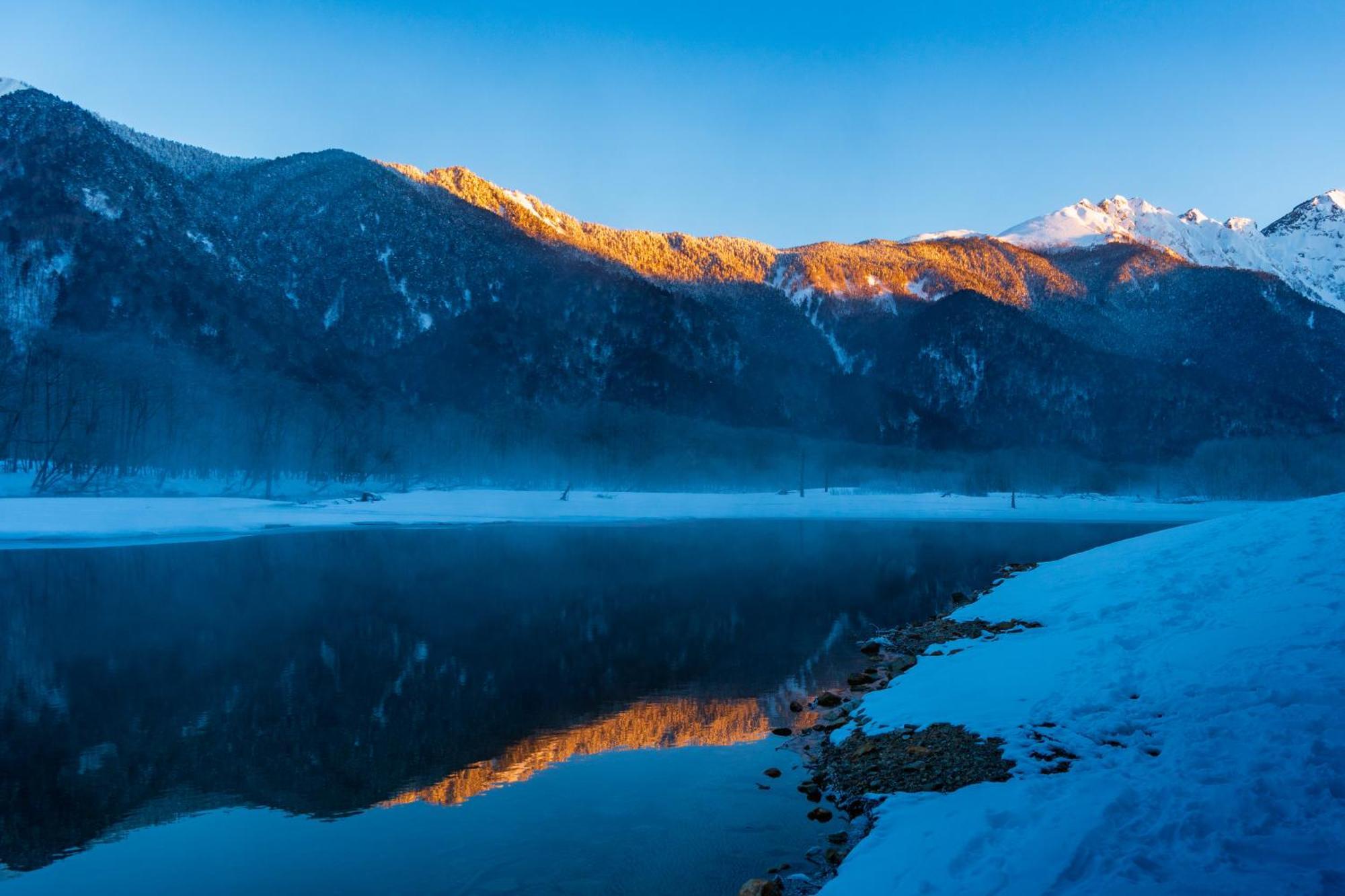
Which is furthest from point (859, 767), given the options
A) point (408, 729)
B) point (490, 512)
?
point (490, 512)

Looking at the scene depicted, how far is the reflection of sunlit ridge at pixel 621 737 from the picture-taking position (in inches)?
421

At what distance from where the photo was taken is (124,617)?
22562 mm

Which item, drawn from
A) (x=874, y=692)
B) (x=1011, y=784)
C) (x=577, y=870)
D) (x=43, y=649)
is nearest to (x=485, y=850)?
(x=577, y=870)

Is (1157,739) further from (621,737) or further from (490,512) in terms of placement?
(490,512)

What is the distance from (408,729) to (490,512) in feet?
194

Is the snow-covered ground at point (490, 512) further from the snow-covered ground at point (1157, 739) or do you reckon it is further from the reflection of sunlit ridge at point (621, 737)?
the snow-covered ground at point (1157, 739)

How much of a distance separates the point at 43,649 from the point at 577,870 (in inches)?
671

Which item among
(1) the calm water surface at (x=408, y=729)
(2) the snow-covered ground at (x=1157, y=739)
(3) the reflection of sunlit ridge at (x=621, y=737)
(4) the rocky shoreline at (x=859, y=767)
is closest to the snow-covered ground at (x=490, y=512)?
(1) the calm water surface at (x=408, y=729)

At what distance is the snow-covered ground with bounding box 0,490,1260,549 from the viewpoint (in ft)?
156

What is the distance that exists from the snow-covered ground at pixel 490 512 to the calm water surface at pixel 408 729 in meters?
18.9

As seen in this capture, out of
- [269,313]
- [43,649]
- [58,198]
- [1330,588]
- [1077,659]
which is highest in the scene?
[58,198]

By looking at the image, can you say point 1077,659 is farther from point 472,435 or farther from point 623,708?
point 472,435

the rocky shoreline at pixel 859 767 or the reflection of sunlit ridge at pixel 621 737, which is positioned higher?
the rocky shoreline at pixel 859 767

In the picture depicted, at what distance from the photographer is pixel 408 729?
515 inches
